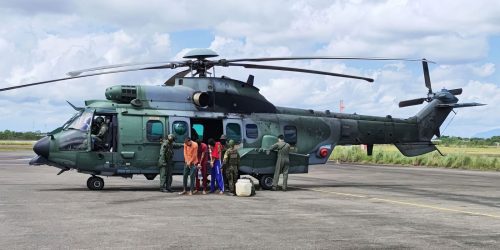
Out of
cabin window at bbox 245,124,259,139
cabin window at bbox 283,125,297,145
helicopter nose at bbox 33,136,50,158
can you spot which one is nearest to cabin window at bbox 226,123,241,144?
cabin window at bbox 245,124,259,139

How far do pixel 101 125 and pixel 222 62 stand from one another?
14.8ft

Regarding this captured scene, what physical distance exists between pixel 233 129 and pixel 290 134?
2.41 metres

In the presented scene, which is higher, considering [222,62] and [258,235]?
[222,62]

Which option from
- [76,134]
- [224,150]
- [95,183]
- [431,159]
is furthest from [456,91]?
[431,159]

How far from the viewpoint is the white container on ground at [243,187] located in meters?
17.4

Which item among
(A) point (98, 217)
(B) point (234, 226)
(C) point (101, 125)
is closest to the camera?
(B) point (234, 226)

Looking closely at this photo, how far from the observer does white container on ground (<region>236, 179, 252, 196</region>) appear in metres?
17.4

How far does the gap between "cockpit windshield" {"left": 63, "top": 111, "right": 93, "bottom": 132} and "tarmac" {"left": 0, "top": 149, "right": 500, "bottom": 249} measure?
2.07 m

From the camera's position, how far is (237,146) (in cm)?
2008

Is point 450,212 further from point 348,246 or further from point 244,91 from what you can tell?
point 244,91

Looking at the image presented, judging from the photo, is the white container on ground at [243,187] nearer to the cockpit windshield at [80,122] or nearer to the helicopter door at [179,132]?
the helicopter door at [179,132]

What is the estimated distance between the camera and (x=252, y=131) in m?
20.5

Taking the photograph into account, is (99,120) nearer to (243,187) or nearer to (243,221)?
(243,187)

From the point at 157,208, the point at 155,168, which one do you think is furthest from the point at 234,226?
the point at 155,168
